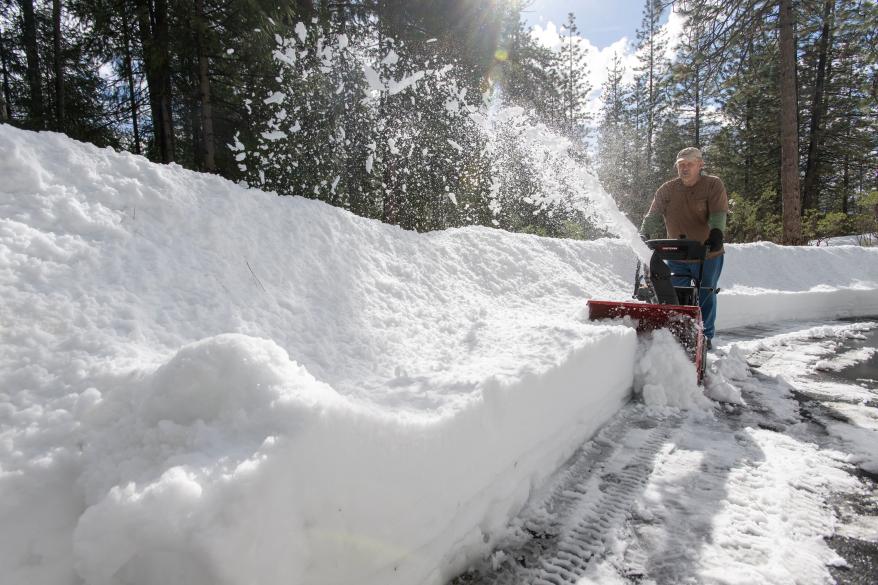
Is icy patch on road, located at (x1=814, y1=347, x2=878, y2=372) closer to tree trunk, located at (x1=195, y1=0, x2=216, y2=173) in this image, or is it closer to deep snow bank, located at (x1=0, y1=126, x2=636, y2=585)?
deep snow bank, located at (x1=0, y1=126, x2=636, y2=585)

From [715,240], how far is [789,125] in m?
11.0

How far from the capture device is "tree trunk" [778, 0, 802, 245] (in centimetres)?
1213

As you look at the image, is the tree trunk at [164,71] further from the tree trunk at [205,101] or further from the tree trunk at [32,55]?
the tree trunk at [32,55]

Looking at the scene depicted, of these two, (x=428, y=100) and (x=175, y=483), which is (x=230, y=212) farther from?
(x=428, y=100)

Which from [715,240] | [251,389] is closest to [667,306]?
[715,240]

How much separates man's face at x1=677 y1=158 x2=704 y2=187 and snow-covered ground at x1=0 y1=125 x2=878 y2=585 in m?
1.86

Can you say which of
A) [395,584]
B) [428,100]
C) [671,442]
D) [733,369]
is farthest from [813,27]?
[395,584]

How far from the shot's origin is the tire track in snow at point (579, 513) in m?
1.71

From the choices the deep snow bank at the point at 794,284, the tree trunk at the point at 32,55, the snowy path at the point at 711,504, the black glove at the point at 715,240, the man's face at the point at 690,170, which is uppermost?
the tree trunk at the point at 32,55

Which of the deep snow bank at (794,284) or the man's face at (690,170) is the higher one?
the man's face at (690,170)

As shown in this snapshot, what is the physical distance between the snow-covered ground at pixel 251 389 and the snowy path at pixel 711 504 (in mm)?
105

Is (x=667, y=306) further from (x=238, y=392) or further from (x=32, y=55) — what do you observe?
(x=32, y=55)

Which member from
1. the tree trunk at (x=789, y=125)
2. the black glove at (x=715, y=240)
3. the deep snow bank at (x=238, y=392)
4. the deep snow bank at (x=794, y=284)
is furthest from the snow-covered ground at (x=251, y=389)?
the tree trunk at (x=789, y=125)

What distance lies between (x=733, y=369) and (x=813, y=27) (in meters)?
20.1
